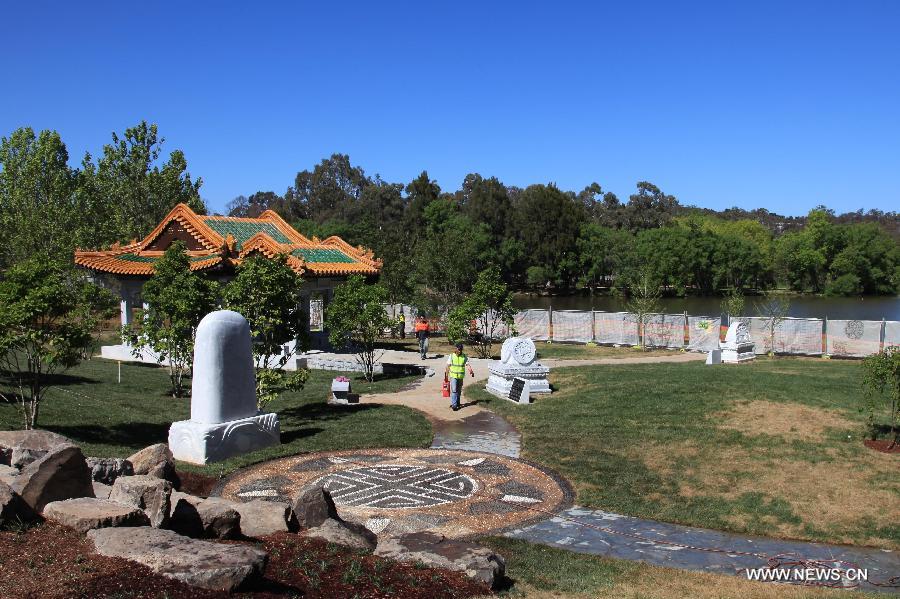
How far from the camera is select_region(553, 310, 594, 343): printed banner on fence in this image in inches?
1473

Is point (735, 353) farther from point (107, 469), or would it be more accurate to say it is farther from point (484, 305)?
point (107, 469)

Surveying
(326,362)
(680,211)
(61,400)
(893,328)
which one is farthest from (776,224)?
(61,400)

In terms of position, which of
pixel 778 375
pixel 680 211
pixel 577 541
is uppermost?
pixel 680 211

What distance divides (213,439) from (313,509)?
232 inches

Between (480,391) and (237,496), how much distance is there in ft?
37.2

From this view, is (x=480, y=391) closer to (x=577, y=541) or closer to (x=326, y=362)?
(x=326, y=362)

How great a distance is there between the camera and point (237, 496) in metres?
12.3

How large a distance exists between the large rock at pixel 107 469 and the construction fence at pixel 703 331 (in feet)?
82.3

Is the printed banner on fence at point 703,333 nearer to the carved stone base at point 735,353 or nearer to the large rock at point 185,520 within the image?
the carved stone base at point 735,353

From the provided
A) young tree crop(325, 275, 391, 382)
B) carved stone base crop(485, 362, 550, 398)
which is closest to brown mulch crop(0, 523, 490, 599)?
carved stone base crop(485, 362, 550, 398)

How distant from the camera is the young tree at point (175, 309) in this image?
2050 cm

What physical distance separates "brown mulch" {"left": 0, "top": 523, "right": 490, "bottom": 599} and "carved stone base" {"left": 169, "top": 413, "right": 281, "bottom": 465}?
21.0ft

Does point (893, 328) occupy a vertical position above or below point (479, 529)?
above

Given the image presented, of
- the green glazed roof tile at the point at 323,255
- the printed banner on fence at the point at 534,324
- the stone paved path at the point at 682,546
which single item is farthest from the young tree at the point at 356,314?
the printed banner on fence at the point at 534,324
